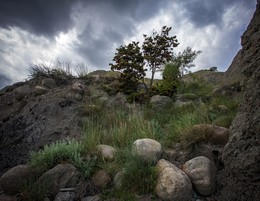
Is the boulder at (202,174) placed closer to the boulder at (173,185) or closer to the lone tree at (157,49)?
the boulder at (173,185)

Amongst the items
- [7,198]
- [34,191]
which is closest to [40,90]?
[7,198]

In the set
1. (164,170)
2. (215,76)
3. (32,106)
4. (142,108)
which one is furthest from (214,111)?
(215,76)

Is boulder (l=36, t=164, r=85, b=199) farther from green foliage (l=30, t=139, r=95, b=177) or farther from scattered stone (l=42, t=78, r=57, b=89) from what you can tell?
scattered stone (l=42, t=78, r=57, b=89)

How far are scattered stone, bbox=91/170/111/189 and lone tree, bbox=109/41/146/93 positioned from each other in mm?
4893

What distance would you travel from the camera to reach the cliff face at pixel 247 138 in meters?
2.74

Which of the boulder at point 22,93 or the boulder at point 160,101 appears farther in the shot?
the boulder at point 22,93

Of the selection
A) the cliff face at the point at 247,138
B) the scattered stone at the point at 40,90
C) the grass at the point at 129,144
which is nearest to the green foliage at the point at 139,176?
the grass at the point at 129,144

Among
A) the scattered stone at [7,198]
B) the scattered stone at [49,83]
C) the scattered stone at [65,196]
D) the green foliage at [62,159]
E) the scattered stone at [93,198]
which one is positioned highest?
the scattered stone at [49,83]

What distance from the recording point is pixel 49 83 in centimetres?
898

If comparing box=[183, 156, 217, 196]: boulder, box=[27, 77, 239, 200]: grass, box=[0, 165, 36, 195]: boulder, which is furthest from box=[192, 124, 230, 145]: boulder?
box=[0, 165, 36, 195]: boulder

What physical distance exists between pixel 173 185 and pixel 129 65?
5968mm

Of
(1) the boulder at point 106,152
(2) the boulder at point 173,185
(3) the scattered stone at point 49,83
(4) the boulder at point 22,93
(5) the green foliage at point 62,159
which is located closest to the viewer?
(2) the boulder at point 173,185

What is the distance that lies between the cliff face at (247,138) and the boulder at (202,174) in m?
0.16

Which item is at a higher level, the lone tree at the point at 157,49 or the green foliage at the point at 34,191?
the lone tree at the point at 157,49
